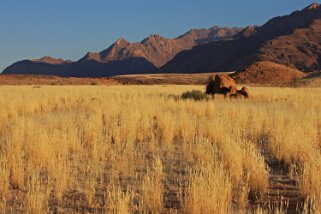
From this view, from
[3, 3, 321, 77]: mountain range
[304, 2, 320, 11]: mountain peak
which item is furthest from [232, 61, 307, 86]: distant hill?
[304, 2, 320, 11]: mountain peak

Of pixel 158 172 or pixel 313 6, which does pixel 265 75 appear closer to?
pixel 158 172

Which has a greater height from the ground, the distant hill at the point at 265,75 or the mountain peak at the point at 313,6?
the mountain peak at the point at 313,6

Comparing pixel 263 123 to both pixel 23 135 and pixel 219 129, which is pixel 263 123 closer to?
pixel 219 129

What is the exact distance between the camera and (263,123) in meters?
9.86

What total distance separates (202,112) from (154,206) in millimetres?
8758

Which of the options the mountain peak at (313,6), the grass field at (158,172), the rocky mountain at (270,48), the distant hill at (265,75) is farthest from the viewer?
the mountain peak at (313,6)

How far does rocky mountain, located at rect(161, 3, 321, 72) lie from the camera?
401 feet

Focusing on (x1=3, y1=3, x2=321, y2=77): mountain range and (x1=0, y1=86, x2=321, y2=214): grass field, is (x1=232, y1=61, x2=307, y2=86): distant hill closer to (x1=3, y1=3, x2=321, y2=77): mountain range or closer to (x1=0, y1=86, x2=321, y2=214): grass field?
(x1=3, y1=3, x2=321, y2=77): mountain range

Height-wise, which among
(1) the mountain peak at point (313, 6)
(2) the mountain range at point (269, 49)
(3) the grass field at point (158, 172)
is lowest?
(3) the grass field at point (158, 172)

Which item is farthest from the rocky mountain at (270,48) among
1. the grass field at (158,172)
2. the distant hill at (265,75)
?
the grass field at (158,172)

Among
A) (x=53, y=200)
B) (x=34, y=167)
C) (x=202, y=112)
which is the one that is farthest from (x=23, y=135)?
(x=202, y=112)

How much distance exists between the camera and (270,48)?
13050cm

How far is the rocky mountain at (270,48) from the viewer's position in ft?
401

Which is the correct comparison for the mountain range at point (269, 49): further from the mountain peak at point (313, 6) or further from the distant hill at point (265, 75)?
the distant hill at point (265, 75)
